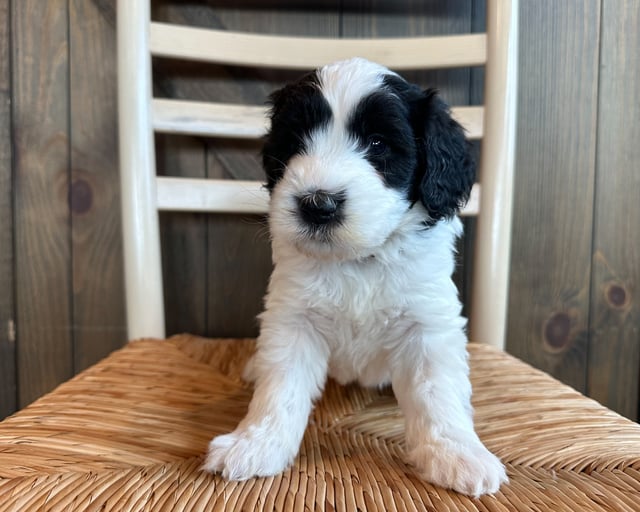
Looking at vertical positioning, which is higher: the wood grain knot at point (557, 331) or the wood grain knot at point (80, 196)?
the wood grain knot at point (80, 196)

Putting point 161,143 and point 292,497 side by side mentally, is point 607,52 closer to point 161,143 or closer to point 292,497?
point 161,143

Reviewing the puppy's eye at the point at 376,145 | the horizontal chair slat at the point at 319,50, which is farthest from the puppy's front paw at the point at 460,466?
the horizontal chair slat at the point at 319,50

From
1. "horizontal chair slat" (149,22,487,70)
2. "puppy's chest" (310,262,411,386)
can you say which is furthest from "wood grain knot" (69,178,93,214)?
"puppy's chest" (310,262,411,386)

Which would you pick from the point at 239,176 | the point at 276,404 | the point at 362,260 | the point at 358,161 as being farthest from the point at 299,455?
the point at 239,176

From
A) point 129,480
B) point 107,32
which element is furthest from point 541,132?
point 129,480

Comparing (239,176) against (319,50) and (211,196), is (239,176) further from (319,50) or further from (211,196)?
(319,50)

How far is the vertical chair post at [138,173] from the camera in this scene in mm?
1271

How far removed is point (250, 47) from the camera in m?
1.39

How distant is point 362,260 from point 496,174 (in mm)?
595

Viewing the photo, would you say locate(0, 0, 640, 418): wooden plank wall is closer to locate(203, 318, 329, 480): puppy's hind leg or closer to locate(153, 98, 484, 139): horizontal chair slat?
locate(153, 98, 484, 139): horizontal chair slat

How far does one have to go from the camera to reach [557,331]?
5.57 ft

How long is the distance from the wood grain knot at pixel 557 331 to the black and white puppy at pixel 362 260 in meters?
0.88

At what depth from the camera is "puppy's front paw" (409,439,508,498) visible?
706mm

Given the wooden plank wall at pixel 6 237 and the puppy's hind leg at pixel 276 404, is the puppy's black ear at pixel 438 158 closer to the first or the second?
the puppy's hind leg at pixel 276 404
